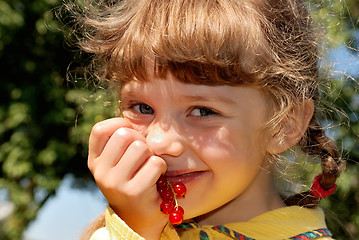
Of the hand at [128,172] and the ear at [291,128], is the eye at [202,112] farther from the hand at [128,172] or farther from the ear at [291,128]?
the ear at [291,128]

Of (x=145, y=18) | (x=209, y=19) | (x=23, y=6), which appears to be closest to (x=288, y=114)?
(x=209, y=19)

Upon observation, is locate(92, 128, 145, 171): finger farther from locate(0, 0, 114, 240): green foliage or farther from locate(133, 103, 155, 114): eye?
locate(0, 0, 114, 240): green foliage

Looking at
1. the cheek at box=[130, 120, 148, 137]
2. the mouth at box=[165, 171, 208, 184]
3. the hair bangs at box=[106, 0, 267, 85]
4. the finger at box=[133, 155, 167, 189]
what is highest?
the hair bangs at box=[106, 0, 267, 85]

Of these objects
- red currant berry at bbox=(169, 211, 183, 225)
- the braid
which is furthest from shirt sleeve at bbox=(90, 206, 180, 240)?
the braid

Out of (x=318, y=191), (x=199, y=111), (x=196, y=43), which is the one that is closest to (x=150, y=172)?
(x=199, y=111)

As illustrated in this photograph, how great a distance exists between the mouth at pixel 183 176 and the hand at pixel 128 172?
64 mm

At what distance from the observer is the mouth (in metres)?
1.72

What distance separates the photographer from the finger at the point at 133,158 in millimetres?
1646

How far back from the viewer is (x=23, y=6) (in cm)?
503

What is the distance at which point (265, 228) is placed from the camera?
187 cm

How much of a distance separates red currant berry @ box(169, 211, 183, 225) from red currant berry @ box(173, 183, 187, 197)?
0.06m

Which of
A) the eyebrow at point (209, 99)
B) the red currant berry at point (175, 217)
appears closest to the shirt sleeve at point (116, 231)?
the red currant berry at point (175, 217)

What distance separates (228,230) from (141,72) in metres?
0.67

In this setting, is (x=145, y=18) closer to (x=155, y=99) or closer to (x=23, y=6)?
(x=155, y=99)
